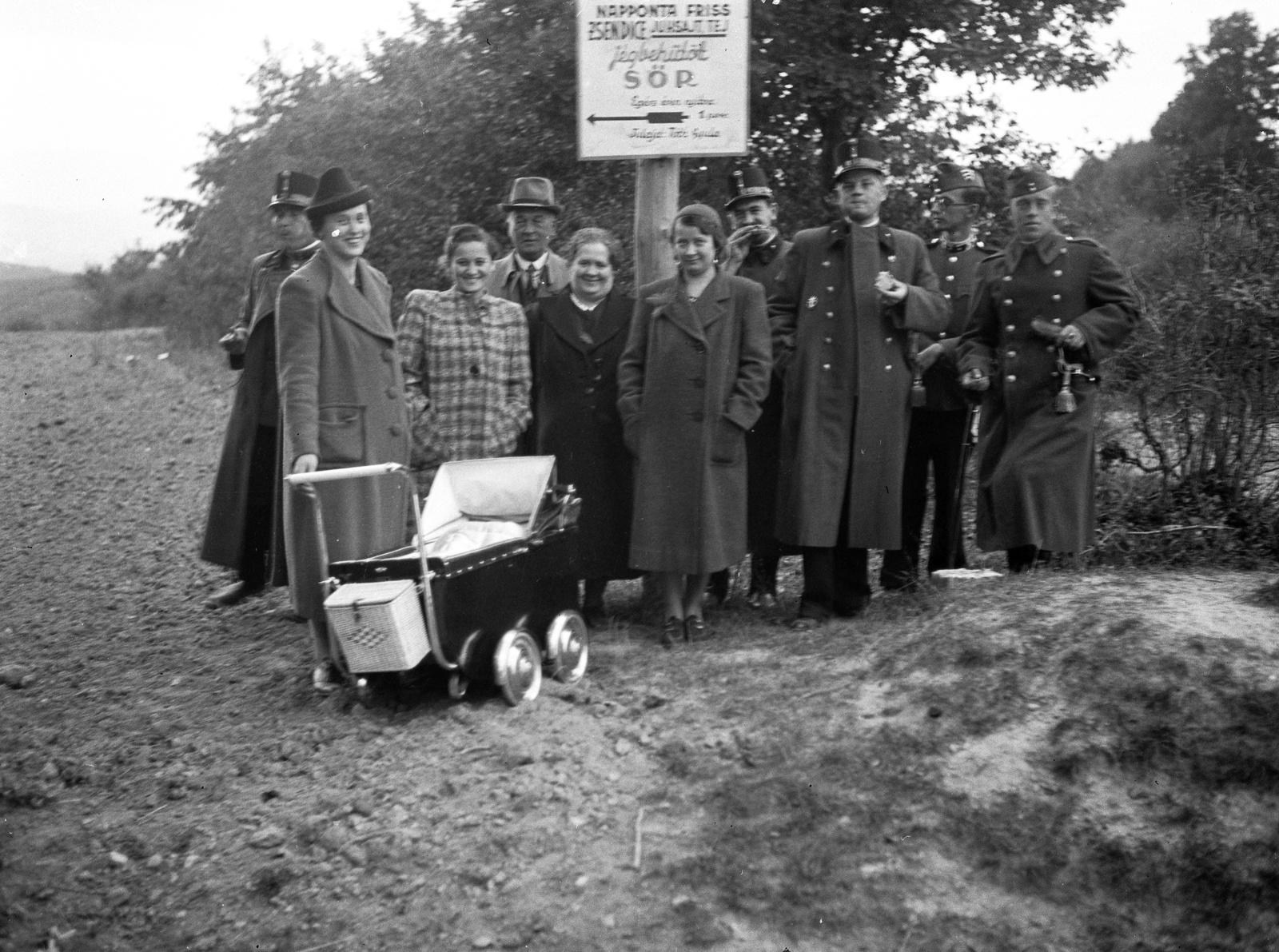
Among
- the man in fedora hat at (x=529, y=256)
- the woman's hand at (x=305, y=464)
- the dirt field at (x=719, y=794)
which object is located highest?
the man in fedora hat at (x=529, y=256)

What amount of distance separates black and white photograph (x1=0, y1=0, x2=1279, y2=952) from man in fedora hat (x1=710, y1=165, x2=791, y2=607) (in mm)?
30

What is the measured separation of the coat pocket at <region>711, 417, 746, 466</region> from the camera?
22.1ft

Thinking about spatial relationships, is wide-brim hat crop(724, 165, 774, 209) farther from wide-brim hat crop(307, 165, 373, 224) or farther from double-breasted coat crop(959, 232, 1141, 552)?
wide-brim hat crop(307, 165, 373, 224)

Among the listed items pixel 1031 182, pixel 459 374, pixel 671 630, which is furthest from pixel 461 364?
pixel 1031 182

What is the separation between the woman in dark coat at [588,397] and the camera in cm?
702

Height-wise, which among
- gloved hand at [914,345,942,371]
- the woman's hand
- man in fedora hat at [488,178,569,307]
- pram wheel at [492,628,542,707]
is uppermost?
man in fedora hat at [488,178,569,307]

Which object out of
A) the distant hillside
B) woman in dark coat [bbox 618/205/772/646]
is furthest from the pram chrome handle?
the distant hillside

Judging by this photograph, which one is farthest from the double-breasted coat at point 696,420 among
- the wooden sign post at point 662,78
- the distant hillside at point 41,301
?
the distant hillside at point 41,301

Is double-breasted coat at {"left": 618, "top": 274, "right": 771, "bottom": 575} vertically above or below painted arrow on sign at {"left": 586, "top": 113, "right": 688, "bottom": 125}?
below

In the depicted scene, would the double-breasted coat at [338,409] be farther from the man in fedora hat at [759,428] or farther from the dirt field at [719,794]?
the man in fedora hat at [759,428]

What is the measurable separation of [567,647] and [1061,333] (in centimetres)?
257

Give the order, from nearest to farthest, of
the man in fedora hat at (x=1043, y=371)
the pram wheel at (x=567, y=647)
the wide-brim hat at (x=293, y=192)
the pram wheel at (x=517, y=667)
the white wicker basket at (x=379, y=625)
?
the white wicker basket at (x=379, y=625)
the pram wheel at (x=517, y=667)
the pram wheel at (x=567, y=647)
the man in fedora hat at (x=1043, y=371)
the wide-brim hat at (x=293, y=192)

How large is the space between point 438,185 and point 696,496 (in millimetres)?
7460

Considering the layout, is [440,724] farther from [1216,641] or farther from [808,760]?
[1216,641]
